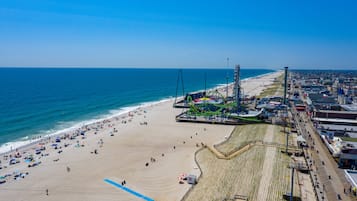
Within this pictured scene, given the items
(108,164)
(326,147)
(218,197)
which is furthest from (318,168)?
(108,164)

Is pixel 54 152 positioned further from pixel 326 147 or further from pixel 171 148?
pixel 326 147

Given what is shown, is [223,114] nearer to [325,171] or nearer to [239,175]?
[325,171]

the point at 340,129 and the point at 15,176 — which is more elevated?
the point at 340,129

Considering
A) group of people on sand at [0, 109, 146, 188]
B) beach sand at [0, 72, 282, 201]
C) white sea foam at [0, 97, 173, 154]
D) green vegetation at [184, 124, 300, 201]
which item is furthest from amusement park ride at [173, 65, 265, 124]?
white sea foam at [0, 97, 173, 154]

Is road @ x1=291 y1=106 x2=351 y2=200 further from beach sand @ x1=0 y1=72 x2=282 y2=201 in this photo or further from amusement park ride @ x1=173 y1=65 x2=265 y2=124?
amusement park ride @ x1=173 y1=65 x2=265 y2=124

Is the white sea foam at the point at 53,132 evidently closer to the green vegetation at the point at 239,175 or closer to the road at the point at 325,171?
the green vegetation at the point at 239,175

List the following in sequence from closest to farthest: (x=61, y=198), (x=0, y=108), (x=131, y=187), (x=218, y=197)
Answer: (x=218, y=197)
(x=61, y=198)
(x=131, y=187)
(x=0, y=108)

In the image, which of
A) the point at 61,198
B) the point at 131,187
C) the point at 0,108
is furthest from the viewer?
the point at 0,108

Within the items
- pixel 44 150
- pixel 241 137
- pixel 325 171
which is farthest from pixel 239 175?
pixel 44 150

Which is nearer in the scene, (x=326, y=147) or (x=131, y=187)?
(x=131, y=187)
